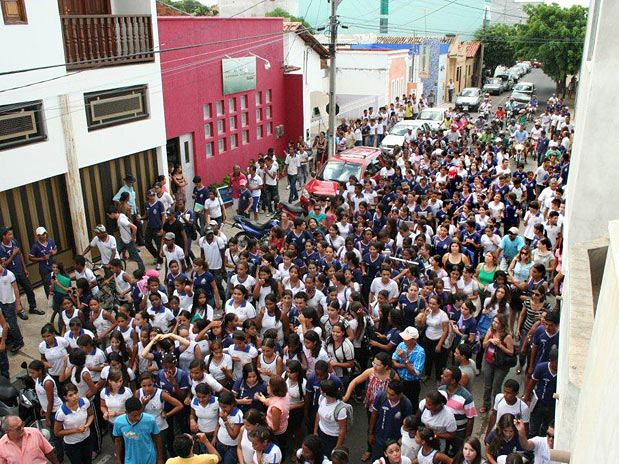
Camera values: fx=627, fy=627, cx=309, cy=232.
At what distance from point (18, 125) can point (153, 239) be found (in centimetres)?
337

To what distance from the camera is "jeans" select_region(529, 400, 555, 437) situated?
6.84 meters

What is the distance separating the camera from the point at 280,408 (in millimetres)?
6422

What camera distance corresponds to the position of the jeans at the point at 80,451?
21.7 feet

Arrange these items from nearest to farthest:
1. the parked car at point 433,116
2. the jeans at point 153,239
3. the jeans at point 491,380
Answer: the jeans at point 491,380 < the jeans at point 153,239 < the parked car at point 433,116

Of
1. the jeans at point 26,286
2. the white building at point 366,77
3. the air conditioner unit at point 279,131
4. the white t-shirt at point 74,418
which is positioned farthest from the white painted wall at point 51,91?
the white building at point 366,77

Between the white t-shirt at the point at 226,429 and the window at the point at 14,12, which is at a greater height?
the window at the point at 14,12

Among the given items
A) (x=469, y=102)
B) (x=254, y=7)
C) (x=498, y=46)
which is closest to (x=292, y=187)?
(x=469, y=102)

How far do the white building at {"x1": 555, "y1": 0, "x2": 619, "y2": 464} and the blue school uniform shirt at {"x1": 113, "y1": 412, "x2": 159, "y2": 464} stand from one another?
376 cm

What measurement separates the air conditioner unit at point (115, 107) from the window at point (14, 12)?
2187 millimetres

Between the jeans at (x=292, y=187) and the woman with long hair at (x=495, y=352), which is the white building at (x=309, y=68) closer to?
the jeans at (x=292, y=187)

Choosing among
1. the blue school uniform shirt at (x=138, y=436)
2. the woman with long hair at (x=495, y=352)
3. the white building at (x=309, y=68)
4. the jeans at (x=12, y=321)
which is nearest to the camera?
the blue school uniform shirt at (x=138, y=436)

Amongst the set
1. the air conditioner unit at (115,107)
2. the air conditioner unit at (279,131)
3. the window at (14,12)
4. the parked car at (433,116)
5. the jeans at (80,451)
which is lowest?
the parked car at (433,116)

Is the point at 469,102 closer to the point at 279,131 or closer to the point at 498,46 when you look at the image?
the point at 279,131

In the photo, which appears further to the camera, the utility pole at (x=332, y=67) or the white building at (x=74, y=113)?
the utility pole at (x=332, y=67)
